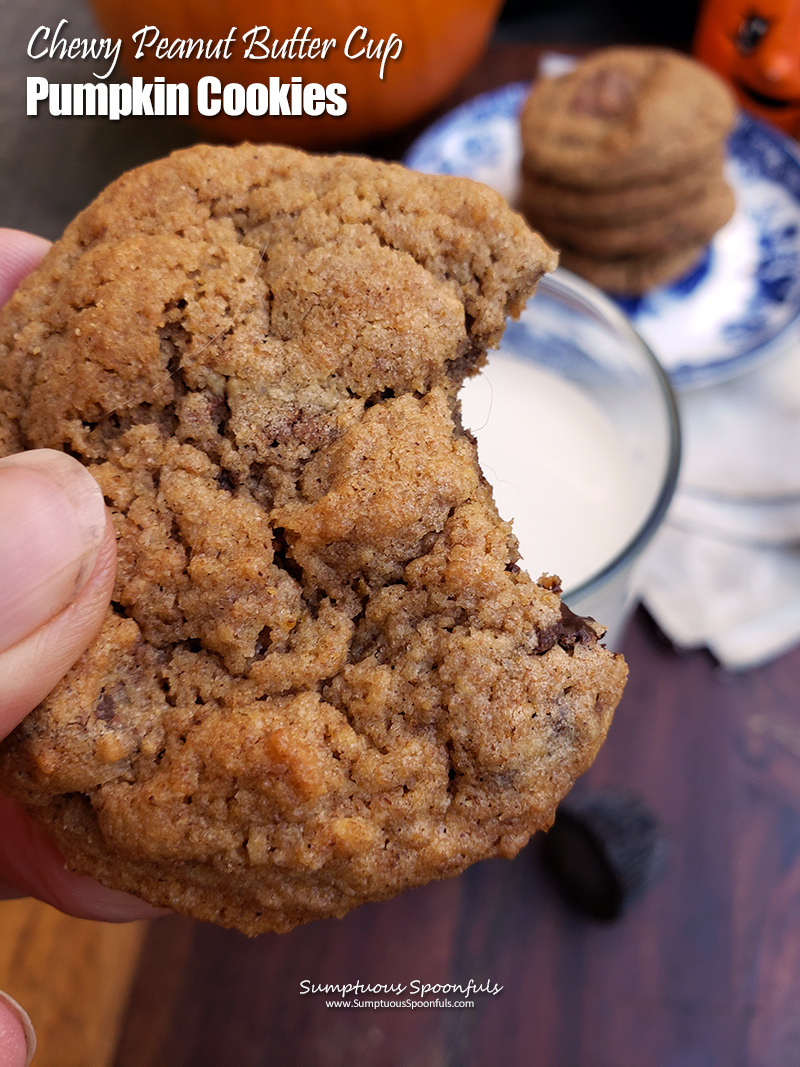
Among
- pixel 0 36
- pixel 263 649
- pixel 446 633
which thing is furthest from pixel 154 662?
pixel 0 36

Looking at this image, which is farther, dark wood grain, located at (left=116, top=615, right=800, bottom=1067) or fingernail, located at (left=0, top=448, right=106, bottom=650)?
dark wood grain, located at (left=116, top=615, right=800, bottom=1067)

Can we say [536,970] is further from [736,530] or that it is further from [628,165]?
[628,165]

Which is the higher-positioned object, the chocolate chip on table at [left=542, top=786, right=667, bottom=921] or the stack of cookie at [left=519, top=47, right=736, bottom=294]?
the stack of cookie at [left=519, top=47, right=736, bottom=294]

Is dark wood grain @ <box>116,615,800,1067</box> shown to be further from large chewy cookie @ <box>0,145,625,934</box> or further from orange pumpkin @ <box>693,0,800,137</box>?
orange pumpkin @ <box>693,0,800,137</box>

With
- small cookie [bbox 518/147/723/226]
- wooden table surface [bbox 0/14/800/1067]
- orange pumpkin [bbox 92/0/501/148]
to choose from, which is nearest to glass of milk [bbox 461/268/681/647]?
wooden table surface [bbox 0/14/800/1067]

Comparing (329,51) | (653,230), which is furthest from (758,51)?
(329,51)

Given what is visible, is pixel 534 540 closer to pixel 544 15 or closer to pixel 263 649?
pixel 263 649
